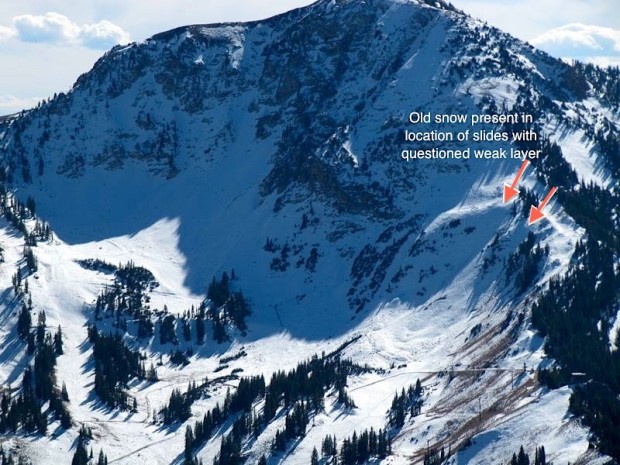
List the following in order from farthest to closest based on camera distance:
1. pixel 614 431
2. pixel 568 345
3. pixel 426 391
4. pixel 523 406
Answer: pixel 426 391 < pixel 568 345 < pixel 523 406 < pixel 614 431

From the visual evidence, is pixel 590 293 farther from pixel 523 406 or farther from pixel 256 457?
pixel 256 457

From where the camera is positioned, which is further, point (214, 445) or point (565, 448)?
point (214, 445)

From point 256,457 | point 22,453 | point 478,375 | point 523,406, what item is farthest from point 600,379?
point 22,453

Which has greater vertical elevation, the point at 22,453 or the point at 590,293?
the point at 590,293

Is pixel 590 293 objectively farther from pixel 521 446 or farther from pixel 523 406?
pixel 521 446

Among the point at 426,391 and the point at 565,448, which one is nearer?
the point at 565,448

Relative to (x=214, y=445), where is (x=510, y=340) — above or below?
above

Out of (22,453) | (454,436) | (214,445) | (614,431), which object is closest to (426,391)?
(454,436)

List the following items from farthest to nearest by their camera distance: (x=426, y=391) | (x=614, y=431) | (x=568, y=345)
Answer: (x=426, y=391), (x=568, y=345), (x=614, y=431)

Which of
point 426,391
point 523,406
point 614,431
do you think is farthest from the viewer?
point 426,391
